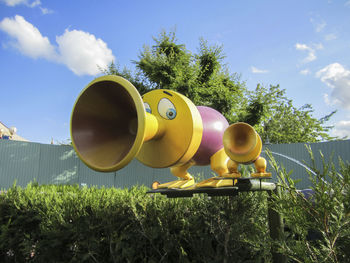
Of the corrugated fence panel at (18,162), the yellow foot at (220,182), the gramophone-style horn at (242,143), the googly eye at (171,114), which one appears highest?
the googly eye at (171,114)

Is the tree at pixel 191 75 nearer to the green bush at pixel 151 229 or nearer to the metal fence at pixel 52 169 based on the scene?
the metal fence at pixel 52 169

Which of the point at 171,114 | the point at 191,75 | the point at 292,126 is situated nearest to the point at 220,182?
the point at 171,114

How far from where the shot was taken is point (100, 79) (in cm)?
182

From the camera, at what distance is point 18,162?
15.3 meters

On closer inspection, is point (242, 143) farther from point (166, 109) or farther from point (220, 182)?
point (166, 109)

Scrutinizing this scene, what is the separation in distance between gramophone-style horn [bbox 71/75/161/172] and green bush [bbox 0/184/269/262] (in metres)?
1.04

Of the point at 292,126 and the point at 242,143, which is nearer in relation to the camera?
the point at 242,143

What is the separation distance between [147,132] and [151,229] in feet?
3.80

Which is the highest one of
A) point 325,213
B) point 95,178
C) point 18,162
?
point 325,213

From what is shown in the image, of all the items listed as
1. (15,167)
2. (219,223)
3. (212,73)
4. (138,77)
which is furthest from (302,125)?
(219,223)

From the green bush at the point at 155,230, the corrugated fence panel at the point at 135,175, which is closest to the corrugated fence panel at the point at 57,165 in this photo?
the corrugated fence panel at the point at 135,175

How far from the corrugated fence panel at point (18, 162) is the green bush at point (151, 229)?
44.7ft

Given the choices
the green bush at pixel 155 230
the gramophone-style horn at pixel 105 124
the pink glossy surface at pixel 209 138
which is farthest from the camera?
the green bush at pixel 155 230

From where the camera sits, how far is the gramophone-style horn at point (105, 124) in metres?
1.84
